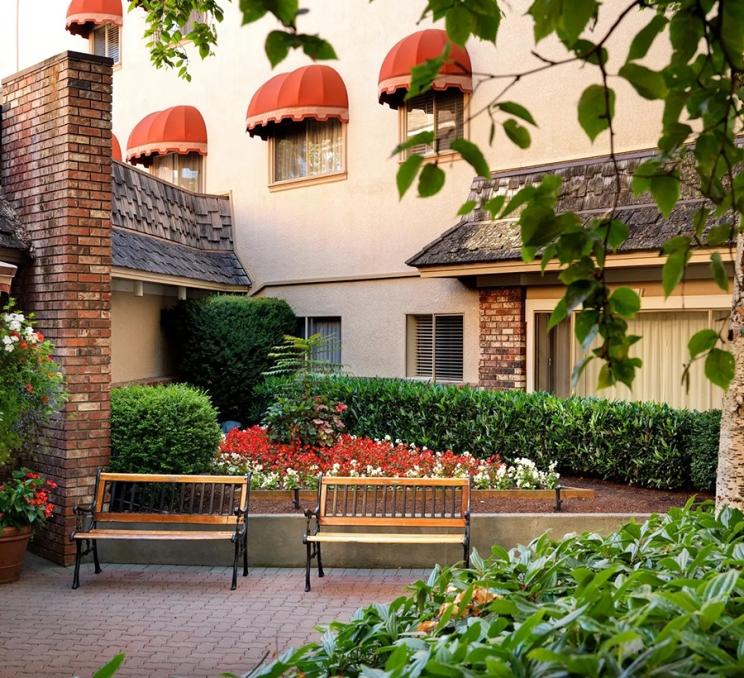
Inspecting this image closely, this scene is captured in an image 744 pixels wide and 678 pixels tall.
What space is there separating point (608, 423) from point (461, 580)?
711 centimetres

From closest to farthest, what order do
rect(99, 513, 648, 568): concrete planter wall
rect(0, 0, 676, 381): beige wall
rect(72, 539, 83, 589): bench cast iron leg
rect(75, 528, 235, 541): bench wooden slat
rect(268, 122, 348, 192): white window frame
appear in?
rect(72, 539, 83, 589): bench cast iron leg, rect(75, 528, 235, 541): bench wooden slat, rect(99, 513, 648, 568): concrete planter wall, rect(0, 0, 676, 381): beige wall, rect(268, 122, 348, 192): white window frame

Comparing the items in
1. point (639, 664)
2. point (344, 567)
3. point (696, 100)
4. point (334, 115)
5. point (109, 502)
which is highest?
point (334, 115)

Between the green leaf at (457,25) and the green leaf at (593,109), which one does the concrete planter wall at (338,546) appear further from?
the green leaf at (457,25)

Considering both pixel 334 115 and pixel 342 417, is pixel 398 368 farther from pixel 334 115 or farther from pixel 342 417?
pixel 334 115

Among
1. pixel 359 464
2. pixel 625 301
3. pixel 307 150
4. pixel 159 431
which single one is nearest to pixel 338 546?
pixel 359 464

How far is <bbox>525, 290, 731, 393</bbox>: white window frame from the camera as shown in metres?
11.1

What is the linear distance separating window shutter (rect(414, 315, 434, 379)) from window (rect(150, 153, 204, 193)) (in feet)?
19.6

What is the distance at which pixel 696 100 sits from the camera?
2.33 meters

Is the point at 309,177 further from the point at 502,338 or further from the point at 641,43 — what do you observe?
the point at 641,43

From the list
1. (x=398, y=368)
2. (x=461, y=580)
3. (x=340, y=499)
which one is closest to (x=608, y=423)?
(x=340, y=499)

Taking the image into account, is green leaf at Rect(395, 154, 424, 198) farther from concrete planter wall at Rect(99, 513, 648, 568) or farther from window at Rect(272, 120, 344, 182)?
window at Rect(272, 120, 344, 182)

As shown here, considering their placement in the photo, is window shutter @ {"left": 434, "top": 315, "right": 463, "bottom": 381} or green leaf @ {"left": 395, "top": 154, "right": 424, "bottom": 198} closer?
green leaf @ {"left": 395, "top": 154, "right": 424, "bottom": 198}

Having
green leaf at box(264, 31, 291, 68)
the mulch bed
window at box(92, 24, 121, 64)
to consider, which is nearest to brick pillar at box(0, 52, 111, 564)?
the mulch bed

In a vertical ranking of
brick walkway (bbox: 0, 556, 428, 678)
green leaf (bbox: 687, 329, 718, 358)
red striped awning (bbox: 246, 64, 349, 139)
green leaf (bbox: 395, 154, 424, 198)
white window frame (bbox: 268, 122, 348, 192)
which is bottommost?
brick walkway (bbox: 0, 556, 428, 678)
